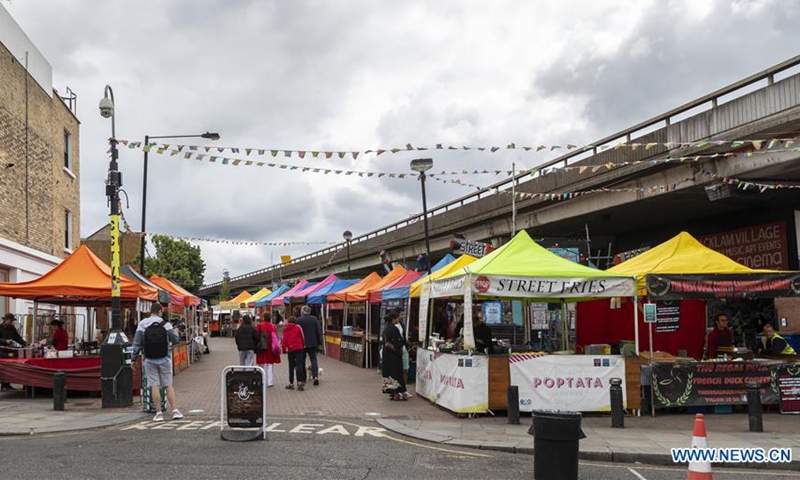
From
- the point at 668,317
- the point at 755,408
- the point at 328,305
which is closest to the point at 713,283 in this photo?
the point at 755,408

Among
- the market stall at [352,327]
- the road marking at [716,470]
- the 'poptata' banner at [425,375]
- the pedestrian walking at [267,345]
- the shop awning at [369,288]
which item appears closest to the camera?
the road marking at [716,470]

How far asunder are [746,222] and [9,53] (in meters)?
22.5

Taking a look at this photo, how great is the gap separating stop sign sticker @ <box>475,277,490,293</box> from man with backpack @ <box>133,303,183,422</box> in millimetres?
5052

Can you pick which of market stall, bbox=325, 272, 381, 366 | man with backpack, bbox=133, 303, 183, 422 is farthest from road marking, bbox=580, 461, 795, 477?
market stall, bbox=325, 272, 381, 366

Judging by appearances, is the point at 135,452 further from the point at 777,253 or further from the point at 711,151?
the point at 777,253

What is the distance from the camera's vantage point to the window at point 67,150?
26.9 m

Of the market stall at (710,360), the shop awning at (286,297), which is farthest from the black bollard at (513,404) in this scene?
the shop awning at (286,297)

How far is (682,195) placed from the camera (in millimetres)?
19547

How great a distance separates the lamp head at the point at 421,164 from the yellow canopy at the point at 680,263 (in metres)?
7.24

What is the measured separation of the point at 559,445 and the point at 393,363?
688 centimetres

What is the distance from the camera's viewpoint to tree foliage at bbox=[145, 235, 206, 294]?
64.3 meters

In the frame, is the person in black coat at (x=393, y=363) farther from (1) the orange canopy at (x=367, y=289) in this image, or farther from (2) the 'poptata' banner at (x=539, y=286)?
(1) the orange canopy at (x=367, y=289)

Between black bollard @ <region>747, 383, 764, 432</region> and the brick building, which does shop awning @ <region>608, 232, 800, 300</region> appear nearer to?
black bollard @ <region>747, 383, 764, 432</region>

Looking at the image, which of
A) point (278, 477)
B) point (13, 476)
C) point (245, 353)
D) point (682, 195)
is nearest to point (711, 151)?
point (682, 195)
